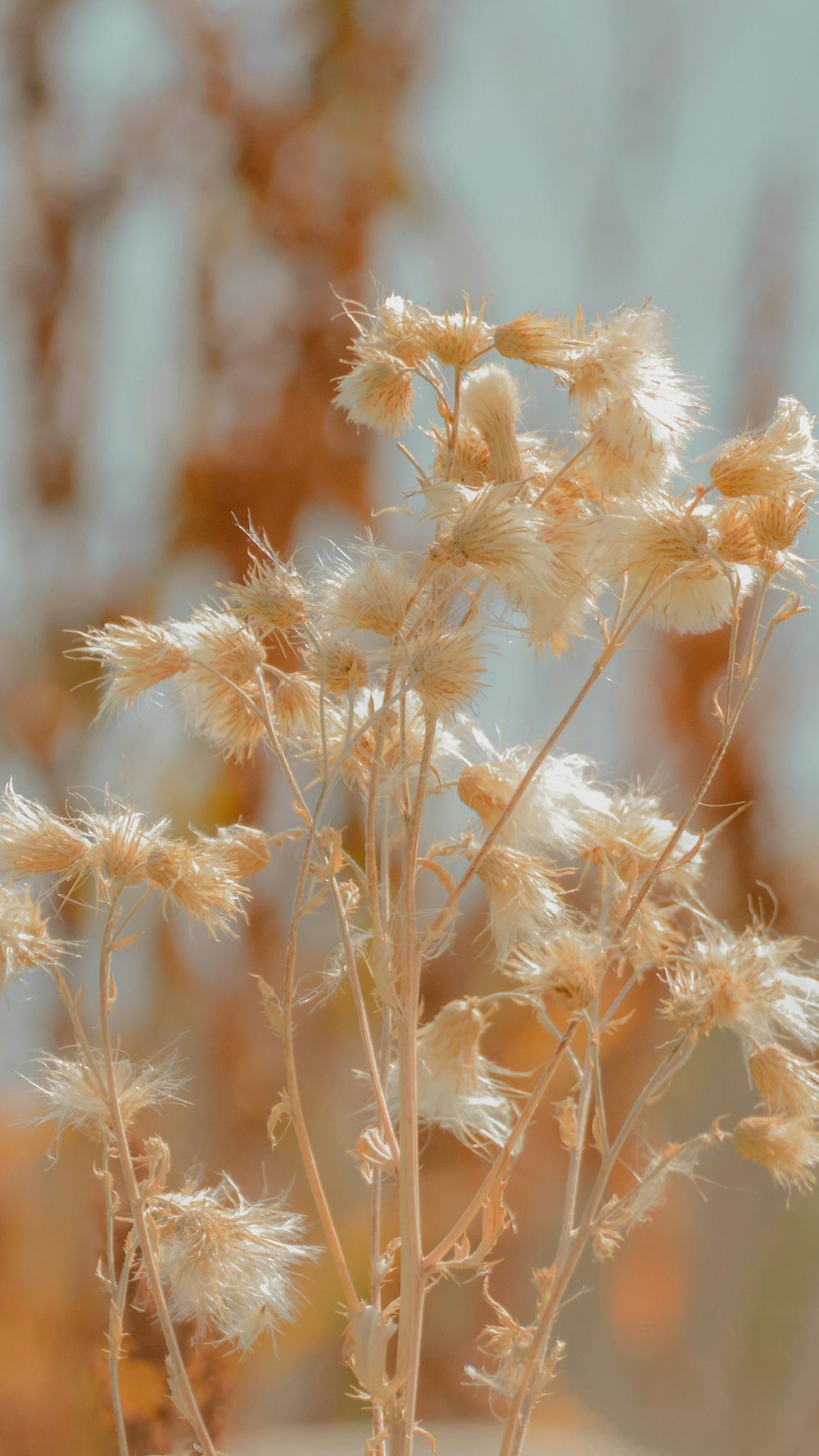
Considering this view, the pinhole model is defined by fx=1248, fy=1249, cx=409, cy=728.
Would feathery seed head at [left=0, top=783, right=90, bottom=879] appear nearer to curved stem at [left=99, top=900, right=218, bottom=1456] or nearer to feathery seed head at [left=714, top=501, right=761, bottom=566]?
curved stem at [left=99, top=900, right=218, bottom=1456]

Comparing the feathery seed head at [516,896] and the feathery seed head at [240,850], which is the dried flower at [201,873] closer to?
the feathery seed head at [240,850]

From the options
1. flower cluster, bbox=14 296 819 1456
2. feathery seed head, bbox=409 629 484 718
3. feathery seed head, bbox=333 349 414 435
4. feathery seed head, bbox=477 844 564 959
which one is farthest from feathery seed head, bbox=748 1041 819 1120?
feathery seed head, bbox=333 349 414 435

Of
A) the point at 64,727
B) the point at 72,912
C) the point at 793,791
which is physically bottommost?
the point at 72,912

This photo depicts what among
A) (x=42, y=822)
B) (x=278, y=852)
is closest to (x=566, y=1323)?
(x=278, y=852)

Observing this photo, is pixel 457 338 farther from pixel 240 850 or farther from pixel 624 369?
pixel 240 850

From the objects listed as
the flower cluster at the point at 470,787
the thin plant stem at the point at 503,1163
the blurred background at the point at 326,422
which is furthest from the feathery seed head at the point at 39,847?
the blurred background at the point at 326,422

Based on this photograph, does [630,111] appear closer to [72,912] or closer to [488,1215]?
[72,912]
